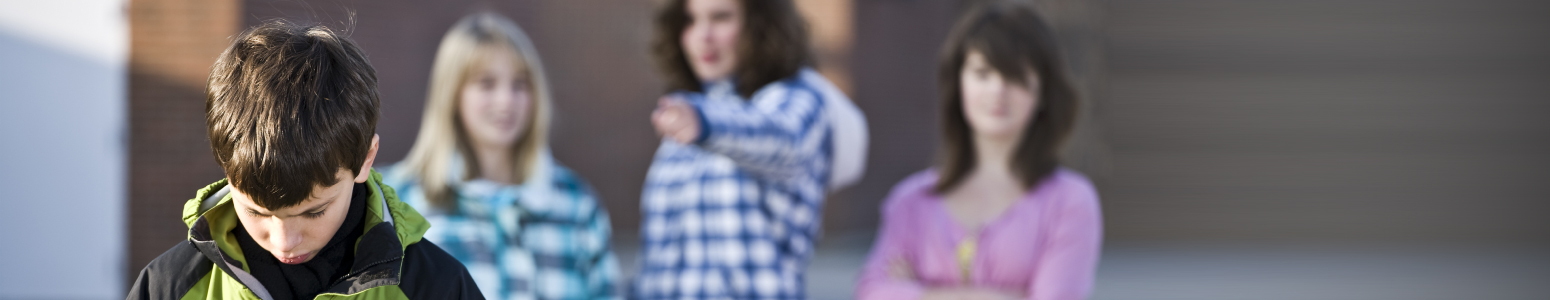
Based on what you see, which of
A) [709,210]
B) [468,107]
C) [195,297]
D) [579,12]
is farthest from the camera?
[579,12]

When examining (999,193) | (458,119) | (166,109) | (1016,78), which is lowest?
(999,193)

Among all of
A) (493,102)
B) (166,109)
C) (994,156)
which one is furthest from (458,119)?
(166,109)

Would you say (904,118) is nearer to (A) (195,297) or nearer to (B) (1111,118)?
(B) (1111,118)

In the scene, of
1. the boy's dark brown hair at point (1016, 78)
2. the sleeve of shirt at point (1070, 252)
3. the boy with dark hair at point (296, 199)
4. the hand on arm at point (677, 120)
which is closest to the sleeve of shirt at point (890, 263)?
the boy's dark brown hair at point (1016, 78)

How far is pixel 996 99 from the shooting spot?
7.29 ft

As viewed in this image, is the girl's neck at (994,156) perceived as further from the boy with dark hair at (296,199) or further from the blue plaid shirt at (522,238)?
the boy with dark hair at (296,199)

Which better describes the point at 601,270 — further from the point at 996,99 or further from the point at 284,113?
the point at 284,113

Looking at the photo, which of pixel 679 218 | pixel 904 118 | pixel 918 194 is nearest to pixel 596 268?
pixel 679 218

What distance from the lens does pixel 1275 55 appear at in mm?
10664

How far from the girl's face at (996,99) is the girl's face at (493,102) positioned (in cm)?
108

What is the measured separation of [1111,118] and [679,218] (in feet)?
30.5

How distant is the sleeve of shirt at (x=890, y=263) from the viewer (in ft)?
7.50

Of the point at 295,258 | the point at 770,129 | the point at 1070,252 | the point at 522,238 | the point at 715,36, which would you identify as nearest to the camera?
the point at 295,258

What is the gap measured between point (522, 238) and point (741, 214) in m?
0.59
